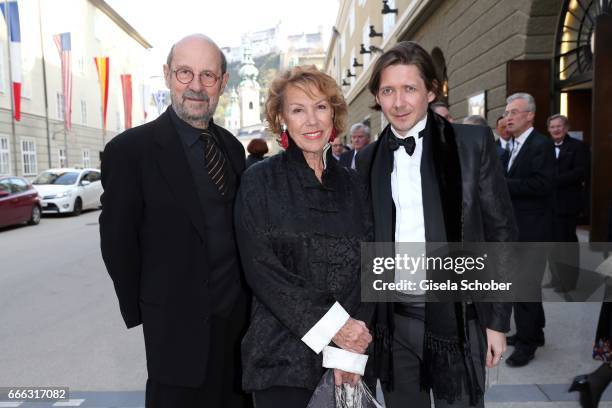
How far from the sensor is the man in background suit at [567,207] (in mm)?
5793

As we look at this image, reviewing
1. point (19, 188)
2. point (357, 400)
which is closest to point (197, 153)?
point (357, 400)

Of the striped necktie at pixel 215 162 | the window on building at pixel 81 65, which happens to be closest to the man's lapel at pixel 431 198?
the striped necktie at pixel 215 162

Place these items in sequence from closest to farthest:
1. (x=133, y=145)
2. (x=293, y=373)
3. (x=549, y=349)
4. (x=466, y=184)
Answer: (x=293, y=373) → (x=466, y=184) → (x=133, y=145) → (x=549, y=349)

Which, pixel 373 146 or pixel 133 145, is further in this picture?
pixel 373 146

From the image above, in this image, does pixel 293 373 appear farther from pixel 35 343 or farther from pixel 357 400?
pixel 35 343

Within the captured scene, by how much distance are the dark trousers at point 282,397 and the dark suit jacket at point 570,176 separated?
4942 mm

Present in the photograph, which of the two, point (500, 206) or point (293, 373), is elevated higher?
point (500, 206)

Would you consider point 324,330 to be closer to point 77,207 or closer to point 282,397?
point 282,397

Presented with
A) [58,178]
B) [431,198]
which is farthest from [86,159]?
[431,198]

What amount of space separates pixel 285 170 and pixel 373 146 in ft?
1.99

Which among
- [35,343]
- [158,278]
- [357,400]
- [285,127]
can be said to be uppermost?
[285,127]

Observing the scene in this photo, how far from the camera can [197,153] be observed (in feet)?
7.64

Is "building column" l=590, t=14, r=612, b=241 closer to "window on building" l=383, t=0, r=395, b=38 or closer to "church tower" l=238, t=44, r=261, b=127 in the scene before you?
"window on building" l=383, t=0, r=395, b=38
